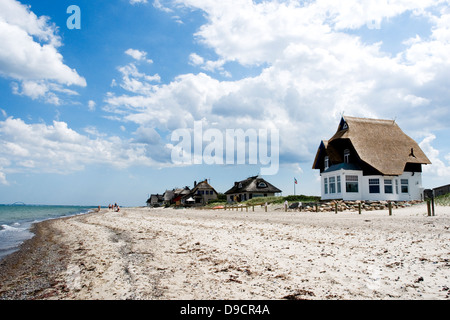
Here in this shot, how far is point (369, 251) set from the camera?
806cm

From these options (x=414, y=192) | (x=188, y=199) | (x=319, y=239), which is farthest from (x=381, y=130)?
(x=188, y=199)

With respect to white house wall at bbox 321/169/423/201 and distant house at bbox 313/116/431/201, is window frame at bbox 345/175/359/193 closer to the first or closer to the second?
distant house at bbox 313/116/431/201

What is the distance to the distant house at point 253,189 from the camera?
64.1 meters

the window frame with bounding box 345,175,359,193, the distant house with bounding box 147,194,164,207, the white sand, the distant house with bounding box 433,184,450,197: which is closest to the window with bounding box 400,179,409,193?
the distant house with bounding box 433,184,450,197

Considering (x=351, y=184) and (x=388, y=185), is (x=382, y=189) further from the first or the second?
(x=351, y=184)

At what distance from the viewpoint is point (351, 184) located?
31.1 meters

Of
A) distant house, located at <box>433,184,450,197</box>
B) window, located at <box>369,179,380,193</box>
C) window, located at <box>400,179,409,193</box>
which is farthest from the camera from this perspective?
window, located at <box>400,179,409,193</box>

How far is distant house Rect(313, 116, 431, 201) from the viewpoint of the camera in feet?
101

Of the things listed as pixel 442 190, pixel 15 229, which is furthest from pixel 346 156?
pixel 15 229

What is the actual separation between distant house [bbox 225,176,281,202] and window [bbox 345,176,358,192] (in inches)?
1328

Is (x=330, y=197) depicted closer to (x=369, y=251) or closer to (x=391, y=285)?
(x=369, y=251)

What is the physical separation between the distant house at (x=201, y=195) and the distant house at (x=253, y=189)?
17.6 meters

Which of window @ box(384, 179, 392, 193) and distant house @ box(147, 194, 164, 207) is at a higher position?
window @ box(384, 179, 392, 193)

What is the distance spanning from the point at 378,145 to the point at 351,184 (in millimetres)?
6584
